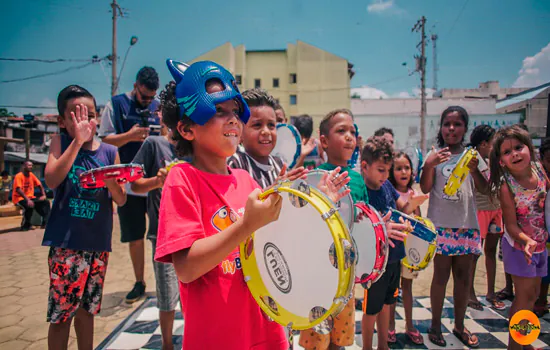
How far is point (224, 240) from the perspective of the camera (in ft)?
3.79

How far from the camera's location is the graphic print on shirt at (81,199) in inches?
91.2

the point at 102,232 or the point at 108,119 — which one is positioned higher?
the point at 108,119

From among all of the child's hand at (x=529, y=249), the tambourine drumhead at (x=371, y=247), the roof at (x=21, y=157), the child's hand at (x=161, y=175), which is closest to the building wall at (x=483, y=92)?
the child's hand at (x=529, y=249)

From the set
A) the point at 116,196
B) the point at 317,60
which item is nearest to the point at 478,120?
the point at 317,60

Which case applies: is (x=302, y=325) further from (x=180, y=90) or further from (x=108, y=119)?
(x=108, y=119)

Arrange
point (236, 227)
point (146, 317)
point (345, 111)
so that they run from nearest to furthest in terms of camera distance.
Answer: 1. point (236, 227)
2. point (345, 111)
3. point (146, 317)

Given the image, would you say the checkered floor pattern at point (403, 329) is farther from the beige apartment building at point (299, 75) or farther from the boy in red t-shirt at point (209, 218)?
the beige apartment building at point (299, 75)

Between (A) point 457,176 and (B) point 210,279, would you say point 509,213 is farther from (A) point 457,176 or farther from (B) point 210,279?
(B) point 210,279

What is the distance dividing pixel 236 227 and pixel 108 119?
3113mm

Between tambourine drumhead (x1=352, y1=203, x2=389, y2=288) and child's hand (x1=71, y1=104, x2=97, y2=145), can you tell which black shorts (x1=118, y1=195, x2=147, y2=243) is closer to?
child's hand (x1=71, y1=104, x2=97, y2=145)

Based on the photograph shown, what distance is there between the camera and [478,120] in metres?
28.5

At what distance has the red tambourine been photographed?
7.13 ft

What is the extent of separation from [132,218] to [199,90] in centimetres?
282

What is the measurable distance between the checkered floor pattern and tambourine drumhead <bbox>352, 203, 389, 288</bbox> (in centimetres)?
144
